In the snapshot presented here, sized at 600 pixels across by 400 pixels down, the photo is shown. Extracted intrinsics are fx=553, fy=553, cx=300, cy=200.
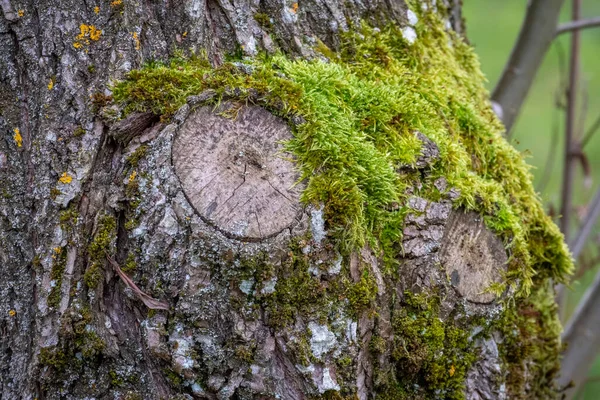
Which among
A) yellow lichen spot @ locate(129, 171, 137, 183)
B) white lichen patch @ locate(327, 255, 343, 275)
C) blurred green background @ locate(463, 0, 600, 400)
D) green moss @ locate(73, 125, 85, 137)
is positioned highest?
green moss @ locate(73, 125, 85, 137)

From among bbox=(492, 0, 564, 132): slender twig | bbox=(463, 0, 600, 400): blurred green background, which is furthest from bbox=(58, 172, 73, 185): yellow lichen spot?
bbox=(463, 0, 600, 400): blurred green background

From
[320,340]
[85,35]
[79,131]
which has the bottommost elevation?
[320,340]

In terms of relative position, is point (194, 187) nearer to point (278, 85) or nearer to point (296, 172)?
point (296, 172)

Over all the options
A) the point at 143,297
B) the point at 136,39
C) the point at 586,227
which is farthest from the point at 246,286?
the point at 586,227

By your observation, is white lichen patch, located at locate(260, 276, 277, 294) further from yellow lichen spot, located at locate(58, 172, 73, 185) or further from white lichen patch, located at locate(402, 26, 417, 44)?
white lichen patch, located at locate(402, 26, 417, 44)

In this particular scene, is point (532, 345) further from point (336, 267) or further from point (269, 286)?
point (269, 286)

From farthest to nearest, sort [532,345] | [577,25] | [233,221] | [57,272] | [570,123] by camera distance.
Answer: [570,123] < [577,25] < [532,345] < [57,272] < [233,221]
